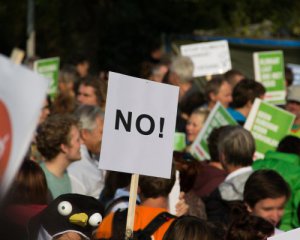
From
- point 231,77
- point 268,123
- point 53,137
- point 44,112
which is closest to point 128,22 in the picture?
point 231,77

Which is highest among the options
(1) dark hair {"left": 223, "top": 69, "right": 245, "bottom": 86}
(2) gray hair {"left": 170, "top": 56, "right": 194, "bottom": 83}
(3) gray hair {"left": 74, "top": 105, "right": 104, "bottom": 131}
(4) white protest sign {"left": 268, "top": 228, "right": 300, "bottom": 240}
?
(2) gray hair {"left": 170, "top": 56, "right": 194, "bottom": 83}

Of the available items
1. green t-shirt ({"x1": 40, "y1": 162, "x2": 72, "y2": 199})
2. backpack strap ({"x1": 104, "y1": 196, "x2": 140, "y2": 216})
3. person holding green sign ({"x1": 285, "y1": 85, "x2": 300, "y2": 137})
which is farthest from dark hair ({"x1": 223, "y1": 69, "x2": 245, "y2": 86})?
backpack strap ({"x1": 104, "y1": 196, "x2": 140, "y2": 216})

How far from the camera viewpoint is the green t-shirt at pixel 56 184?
17.9ft

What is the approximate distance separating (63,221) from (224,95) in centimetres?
472

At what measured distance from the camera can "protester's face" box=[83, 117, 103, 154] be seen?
20.8ft

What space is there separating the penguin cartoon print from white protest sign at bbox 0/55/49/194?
157 cm

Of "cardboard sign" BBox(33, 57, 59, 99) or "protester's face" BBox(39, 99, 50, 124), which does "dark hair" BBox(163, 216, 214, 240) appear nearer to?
"protester's face" BBox(39, 99, 50, 124)

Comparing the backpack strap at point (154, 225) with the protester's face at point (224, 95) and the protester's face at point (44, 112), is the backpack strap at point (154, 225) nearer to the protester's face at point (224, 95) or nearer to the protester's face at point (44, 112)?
the protester's face at point (44, 112)

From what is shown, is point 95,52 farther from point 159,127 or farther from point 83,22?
point 159,127

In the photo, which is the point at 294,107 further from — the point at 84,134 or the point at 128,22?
the point at 128,22

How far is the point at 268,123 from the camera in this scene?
7.41 meters

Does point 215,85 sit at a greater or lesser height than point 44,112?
greater

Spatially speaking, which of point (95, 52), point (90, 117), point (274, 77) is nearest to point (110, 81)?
point (90, 117)

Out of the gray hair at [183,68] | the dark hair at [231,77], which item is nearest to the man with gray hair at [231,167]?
the dark hair at [231,77]
